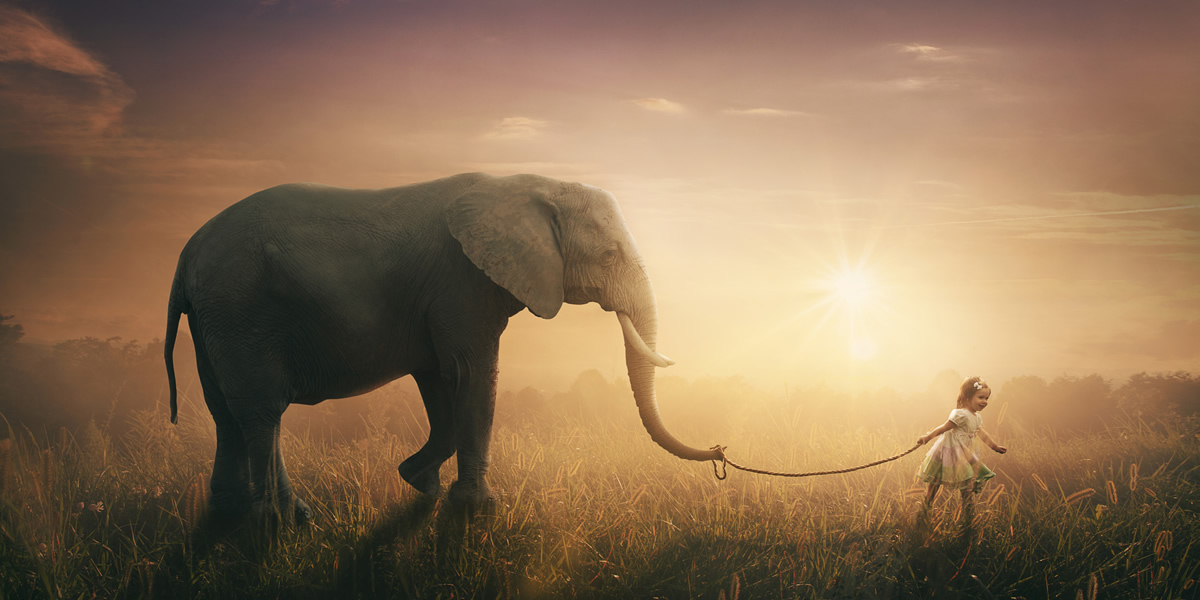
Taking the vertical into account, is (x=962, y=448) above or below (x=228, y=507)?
above

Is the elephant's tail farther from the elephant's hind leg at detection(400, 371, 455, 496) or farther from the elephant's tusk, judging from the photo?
the elephant's tusk

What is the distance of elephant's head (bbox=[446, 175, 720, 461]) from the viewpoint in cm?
564

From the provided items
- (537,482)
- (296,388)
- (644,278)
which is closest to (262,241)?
(296,388)

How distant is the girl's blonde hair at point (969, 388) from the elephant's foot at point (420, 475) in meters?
4.03

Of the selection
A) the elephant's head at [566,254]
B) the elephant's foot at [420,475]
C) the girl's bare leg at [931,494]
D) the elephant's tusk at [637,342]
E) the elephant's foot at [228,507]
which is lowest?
the elephant's foot at [228,507]

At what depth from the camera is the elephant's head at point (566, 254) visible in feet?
18.5

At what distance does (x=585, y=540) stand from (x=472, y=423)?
1.20 metres

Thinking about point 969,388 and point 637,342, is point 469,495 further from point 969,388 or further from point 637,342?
point 969,388

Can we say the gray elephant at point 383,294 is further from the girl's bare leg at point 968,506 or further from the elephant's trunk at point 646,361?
the girl's bare leg at point 968,506

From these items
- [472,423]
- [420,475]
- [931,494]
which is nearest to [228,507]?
[420,475]

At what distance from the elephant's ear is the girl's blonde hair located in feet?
9.99

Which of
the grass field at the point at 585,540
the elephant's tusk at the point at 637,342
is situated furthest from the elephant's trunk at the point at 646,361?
the grass field at the point at 585,540

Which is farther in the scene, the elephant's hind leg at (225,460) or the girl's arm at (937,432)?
the elephant's hind leg at (225,460)

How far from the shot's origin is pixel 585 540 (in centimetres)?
527
